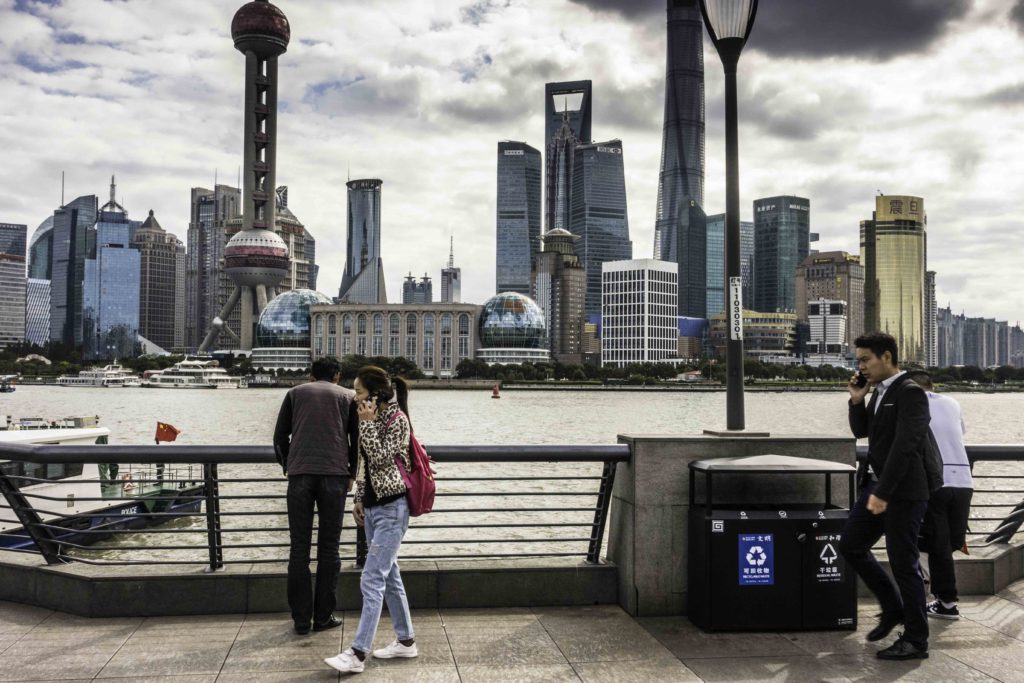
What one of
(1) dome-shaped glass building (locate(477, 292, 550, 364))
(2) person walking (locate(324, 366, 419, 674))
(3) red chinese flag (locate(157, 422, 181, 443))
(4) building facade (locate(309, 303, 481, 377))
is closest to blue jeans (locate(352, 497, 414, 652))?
(2) person walking (locate(324, 366, 419, 674))

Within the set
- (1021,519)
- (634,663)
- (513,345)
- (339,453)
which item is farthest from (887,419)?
(513,345)

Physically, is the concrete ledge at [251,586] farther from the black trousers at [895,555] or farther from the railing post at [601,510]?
the black trousers at [895,555]

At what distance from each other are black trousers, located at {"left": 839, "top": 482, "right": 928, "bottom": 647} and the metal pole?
140 cm

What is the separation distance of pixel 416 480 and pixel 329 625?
1.53 metres

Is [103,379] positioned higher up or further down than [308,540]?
further down

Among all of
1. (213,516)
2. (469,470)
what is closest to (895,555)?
(213,516)

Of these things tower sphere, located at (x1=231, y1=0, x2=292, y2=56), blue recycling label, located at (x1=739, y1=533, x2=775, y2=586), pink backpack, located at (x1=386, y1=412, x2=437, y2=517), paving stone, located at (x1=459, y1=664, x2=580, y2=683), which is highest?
tower sphere, located at (x1=231, y1=0, x2=292, y2=56)

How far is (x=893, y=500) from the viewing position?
6430 mm

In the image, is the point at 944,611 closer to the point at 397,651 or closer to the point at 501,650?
the point at 501,650

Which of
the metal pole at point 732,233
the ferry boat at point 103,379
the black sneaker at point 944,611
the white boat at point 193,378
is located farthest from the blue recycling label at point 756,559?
the ferry boat at point 103,379

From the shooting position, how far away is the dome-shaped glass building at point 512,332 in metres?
179

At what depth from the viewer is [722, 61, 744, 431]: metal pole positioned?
7.82m

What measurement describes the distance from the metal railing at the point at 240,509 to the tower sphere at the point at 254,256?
153744 mm

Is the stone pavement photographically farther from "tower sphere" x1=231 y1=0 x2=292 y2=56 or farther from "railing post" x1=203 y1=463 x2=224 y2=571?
"tower sphere" x1=231 y1=0 x2=292 y2=56
